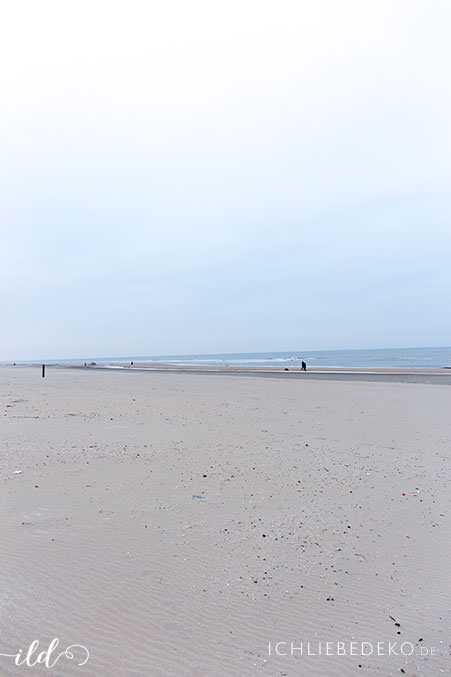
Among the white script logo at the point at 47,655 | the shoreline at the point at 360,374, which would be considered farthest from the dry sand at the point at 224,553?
the shoreline at the point at 360,374

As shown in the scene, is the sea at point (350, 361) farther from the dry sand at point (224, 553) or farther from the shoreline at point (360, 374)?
the dry sand at point (224, 553)

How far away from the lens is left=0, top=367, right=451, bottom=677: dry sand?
10.0ft

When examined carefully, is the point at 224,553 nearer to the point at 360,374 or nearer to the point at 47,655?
the point at 47,655

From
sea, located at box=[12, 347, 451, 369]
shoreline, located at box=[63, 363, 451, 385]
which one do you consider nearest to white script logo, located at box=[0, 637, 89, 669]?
shoreline, located at box=[63, 363, 451, 385]

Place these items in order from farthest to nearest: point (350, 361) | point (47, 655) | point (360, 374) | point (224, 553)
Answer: point (350, 361), point (360, 374), point (224, 553), point (47, 655)

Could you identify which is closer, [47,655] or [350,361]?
[47,655]

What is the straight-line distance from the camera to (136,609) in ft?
11.2

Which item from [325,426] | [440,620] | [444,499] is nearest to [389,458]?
[444,499]

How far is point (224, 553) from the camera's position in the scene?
430 centimetres

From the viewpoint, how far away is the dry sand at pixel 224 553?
10.0ft

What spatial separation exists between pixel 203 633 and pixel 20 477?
456 cm

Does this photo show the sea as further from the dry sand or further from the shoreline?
the dry sand

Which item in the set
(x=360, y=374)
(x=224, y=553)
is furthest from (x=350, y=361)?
(x=224, y=553)

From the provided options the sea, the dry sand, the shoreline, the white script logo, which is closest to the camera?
the white script logo
